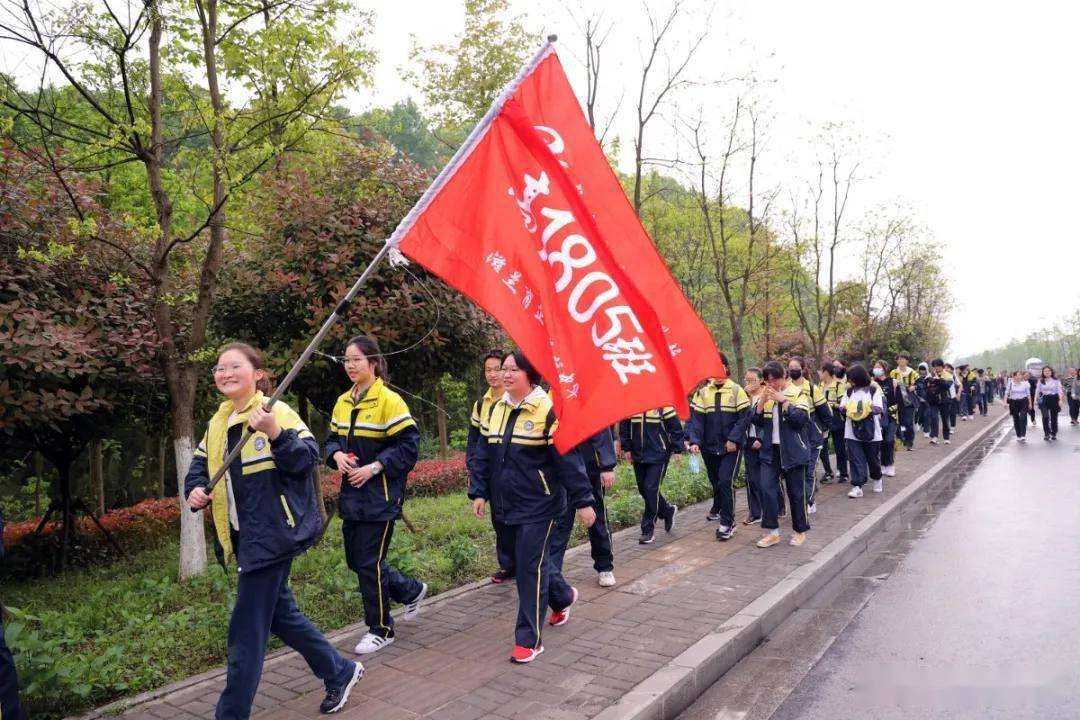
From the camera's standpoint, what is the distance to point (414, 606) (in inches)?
218

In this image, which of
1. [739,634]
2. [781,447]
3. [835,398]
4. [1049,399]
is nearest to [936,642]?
[739,634]

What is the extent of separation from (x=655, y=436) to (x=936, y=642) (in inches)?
124

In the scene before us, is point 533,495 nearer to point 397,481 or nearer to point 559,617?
point 397,481

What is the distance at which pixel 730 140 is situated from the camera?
15.1m

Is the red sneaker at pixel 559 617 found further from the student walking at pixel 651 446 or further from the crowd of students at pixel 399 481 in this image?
the student walking at pixel 651 446

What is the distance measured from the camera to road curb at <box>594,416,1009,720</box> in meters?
4.01

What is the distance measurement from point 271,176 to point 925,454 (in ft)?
44.5

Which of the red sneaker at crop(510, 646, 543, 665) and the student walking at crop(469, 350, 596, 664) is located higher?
the student walking at crop(469, 350, 596, 664)

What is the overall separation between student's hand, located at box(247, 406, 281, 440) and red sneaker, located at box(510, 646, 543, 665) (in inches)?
83.6

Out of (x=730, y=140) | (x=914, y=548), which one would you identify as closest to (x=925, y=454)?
(x=730, y=140)

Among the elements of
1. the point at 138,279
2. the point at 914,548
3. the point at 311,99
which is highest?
the point at 311,99

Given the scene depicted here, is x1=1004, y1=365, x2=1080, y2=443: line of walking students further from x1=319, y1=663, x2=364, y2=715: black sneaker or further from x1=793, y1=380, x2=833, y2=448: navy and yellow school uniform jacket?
x1=319, y1=663, x2=364, y2=715: black sneaker

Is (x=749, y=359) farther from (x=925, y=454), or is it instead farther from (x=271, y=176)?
(x=271, y=176)

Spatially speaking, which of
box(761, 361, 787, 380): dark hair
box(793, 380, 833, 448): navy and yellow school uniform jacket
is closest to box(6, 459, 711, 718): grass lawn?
box(793, 380, 833, 448): navy and yellow school uniform jacket
